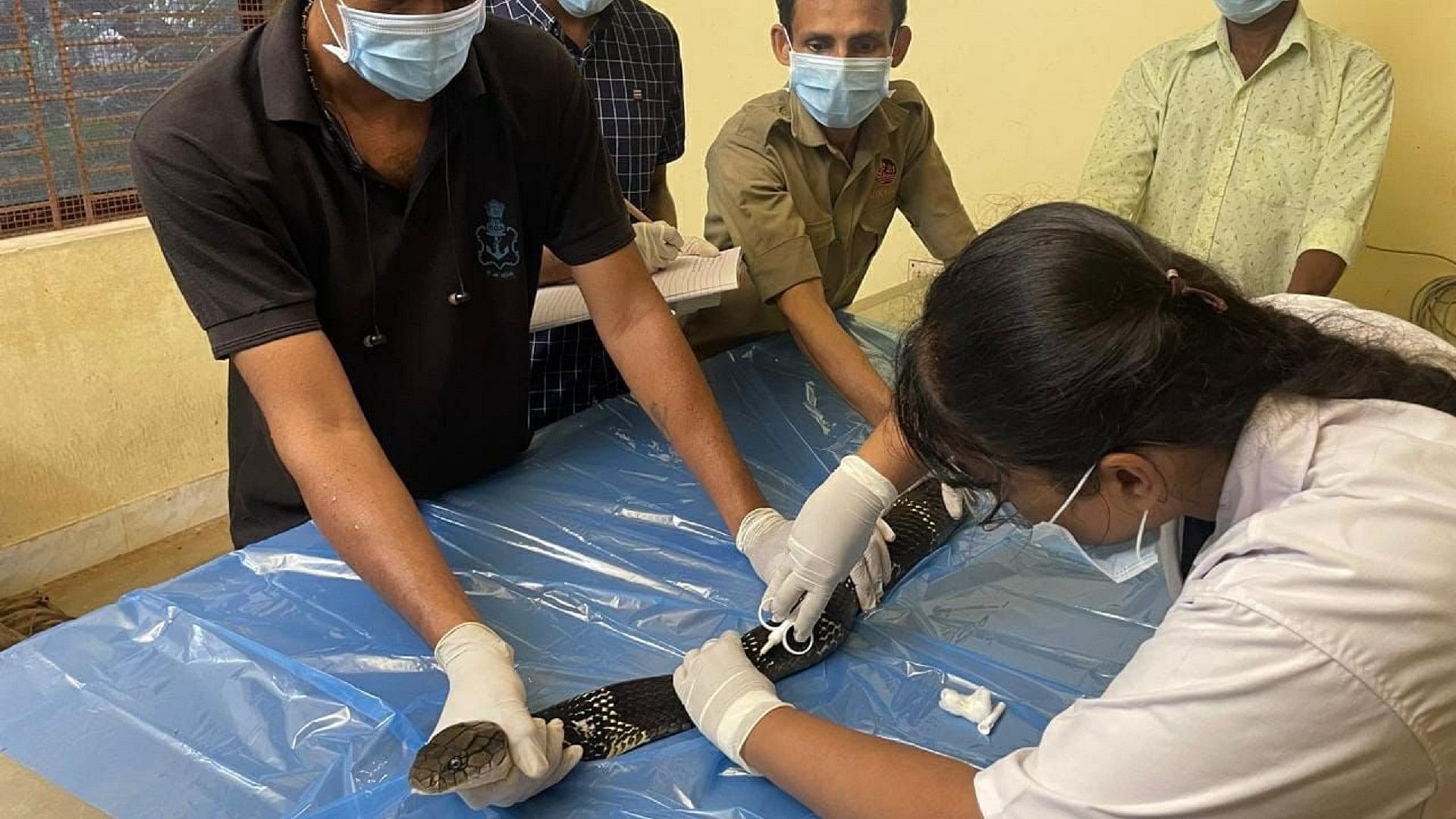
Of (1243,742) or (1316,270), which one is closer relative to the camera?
(1243,742)

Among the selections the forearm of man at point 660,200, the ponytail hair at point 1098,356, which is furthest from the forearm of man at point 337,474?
the forearm of man at point 660,200

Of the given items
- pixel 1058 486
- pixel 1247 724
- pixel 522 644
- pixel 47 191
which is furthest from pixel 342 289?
pixel 47 191

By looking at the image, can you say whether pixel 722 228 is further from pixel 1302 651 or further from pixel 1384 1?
pixel 1384 1

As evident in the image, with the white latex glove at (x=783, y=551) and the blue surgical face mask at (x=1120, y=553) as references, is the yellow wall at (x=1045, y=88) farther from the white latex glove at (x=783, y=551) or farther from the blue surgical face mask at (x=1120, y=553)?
the blue surgical face mask at (x=1120, y=553)

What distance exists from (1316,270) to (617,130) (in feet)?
4.71

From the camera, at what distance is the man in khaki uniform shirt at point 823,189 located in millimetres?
1933

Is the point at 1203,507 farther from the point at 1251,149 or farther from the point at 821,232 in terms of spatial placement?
the point at 1251,149

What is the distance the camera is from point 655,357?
1573 millimetres

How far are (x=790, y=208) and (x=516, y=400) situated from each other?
65 cm

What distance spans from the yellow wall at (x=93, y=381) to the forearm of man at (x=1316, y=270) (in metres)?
2.75

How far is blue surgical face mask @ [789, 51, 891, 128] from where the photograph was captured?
1948 millimetres

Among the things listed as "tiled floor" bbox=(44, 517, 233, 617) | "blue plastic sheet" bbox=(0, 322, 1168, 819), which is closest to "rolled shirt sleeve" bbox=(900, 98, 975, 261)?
"blue plastic sheet" bbox=(0, 322, 1168, 819)

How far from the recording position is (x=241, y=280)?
121 cm

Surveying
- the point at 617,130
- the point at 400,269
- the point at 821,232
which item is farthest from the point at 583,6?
the point at 400,269
